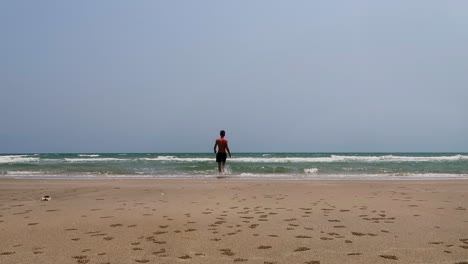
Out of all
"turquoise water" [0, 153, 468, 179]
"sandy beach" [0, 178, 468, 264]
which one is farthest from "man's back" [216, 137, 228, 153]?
Result: "sandy beach" [0, 178, 468, 264]

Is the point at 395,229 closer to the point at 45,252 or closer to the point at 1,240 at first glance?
the point at 45,252

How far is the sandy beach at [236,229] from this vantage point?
4656mm

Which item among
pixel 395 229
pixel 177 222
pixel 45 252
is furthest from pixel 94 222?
pixel 395 229

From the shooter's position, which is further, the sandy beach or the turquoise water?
the turquoise water

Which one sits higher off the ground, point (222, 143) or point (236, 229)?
point (222, 143)

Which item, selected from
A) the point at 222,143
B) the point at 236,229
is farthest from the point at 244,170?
the point at 236,229

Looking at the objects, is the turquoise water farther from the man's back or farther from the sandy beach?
the sandy beach

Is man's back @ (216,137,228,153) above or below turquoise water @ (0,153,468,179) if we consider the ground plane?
above

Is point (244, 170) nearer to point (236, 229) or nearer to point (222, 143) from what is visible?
point (222, 143)

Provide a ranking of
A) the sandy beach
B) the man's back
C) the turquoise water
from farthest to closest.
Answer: the turquoise water < the man's back < the sandy beach

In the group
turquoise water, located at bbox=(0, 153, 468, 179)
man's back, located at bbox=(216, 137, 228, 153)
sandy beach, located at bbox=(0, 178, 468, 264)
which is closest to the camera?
sandy beach, located at bbox=(0, 178, 468, 264)

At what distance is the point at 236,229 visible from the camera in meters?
6.07

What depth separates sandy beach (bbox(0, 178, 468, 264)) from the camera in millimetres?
4656

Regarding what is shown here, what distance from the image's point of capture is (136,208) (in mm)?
8164
